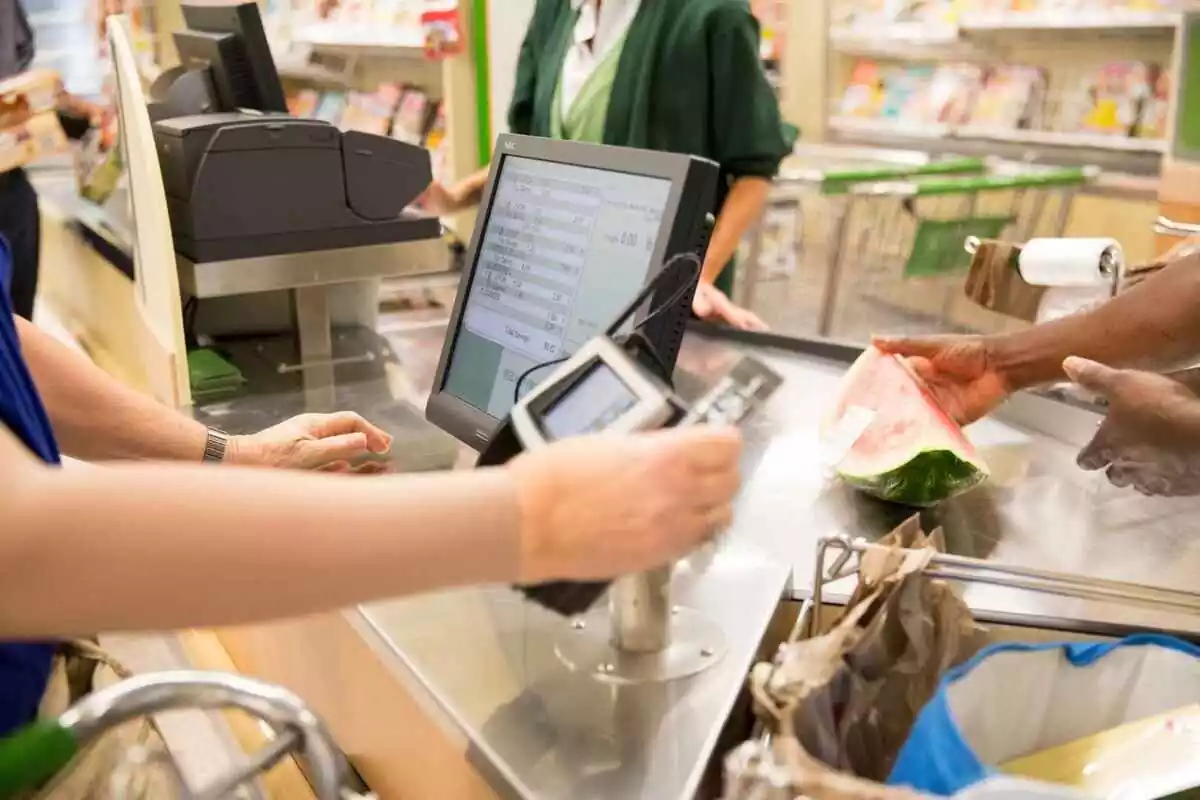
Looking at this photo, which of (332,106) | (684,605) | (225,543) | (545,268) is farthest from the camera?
(332,106)

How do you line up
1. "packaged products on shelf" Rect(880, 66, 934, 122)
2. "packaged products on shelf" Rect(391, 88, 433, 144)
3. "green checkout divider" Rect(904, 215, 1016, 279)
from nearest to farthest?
1. "green checkout divider" Rect(904, 215, 1016, 279)
2. "packaged products on shelf" Rect(391, 88, 433, 144)
3. "packaged products on shelf" Rect(880, 66, 934, 122)

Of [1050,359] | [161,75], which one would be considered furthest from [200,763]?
[161,75]

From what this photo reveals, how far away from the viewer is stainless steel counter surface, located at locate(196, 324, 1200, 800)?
746 millimetres

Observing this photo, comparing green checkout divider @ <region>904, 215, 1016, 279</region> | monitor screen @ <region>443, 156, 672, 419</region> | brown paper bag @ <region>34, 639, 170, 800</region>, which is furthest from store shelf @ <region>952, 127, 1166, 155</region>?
brown paper bag @ <region>34, 639, 170, 800</region>

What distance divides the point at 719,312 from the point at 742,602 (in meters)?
0.96

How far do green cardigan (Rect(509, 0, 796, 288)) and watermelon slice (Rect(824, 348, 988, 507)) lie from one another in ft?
2.44

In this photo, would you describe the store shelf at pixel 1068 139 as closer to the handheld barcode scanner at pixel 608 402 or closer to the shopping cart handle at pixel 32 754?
the handheld barcode scanner at pixel 608 402

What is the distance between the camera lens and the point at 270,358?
5.87 feet

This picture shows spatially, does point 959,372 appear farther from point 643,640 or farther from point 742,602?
point 643,640

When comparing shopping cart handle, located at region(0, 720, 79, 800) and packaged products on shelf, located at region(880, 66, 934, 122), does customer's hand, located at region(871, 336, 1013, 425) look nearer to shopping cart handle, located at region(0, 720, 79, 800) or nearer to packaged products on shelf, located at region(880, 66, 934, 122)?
shopping cart handle, located at region(0, 720, 79, 800)

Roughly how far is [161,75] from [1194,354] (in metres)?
1.86

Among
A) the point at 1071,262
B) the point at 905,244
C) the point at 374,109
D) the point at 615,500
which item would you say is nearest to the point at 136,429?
the point at 615,500

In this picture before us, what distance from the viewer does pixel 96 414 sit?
43.7 inches

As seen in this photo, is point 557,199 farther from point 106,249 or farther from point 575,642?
point 106,249
